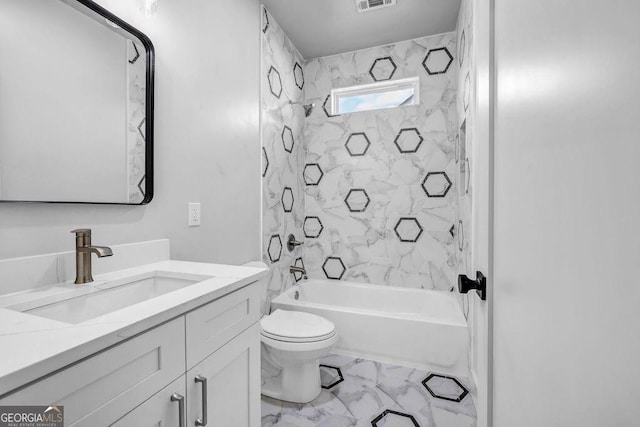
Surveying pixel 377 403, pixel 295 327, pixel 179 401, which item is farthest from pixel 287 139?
pixel 179 401

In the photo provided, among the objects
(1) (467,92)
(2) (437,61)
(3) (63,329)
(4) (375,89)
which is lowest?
(3) (63,329)

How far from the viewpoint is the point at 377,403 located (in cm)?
172

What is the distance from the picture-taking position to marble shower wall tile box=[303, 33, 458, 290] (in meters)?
2.57

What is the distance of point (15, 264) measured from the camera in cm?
86

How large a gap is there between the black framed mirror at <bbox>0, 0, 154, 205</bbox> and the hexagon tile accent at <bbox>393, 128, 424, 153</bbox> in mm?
2044

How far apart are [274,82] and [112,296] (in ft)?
6.44

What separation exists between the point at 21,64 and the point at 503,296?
57.1 inches

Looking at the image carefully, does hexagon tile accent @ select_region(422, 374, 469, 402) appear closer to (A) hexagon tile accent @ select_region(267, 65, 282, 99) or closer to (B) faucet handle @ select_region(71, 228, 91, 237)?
(B) faucet handle @ select_region(71, 228, 91, 237)

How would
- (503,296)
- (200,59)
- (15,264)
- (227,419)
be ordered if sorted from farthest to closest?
(200,59) < (227,419) < (15,264) < (503,296)

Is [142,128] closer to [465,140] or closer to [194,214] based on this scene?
[194,214]

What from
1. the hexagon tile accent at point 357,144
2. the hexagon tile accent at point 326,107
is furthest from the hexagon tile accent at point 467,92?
the hexagon tile accent at point 326,107

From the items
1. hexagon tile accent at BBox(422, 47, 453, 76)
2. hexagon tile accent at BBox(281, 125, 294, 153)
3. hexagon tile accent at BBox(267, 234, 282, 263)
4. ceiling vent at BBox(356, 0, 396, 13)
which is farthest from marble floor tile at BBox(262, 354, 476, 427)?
ceiling vent at BBox(356, 0, 396, 13)

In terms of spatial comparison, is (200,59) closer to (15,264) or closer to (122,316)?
(15,264)

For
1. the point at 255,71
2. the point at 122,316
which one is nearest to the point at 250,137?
the point at 255,71
